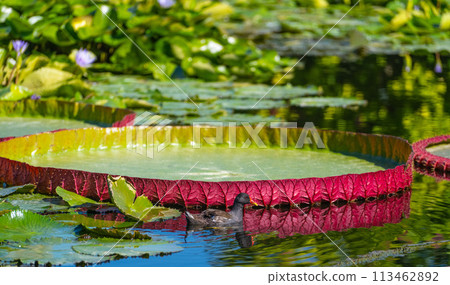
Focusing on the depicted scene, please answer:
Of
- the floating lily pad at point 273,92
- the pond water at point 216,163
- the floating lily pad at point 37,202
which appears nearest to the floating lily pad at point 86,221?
the floating lily pad at point 37,202

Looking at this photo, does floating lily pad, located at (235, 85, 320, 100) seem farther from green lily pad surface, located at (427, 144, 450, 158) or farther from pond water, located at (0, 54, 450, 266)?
green lily pad surface, located at (427, 144, 450, 158)

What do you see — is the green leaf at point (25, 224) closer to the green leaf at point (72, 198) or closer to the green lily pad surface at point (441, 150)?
the green leaf at point (72, 198)

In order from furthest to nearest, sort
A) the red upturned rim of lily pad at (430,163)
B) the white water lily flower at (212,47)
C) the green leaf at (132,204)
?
the white water lily flower at (212,47)
the red upturned rim of lily pad at (430,163)
the green leaf at (132,204)

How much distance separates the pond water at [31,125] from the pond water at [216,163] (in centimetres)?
80

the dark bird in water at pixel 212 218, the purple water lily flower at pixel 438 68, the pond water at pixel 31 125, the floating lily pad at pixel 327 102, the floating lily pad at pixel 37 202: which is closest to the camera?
the dark bird in water at pixel 212 218

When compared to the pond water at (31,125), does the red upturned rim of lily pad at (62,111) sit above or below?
above

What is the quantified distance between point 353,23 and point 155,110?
784 centimetres

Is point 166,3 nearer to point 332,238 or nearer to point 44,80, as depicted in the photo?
point 44,80

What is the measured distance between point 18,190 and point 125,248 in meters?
1.10

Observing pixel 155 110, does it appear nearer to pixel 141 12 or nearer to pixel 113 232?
pixel 141 12

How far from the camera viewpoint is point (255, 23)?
1527 cm

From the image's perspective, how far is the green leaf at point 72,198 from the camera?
13.6 feet

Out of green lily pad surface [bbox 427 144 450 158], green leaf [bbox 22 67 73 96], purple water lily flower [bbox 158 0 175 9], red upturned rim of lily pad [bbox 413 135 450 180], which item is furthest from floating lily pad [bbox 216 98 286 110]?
purple water lily flower [bbox 158 0 175 9]

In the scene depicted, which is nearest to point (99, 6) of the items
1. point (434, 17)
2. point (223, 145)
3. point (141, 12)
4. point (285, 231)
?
point (141, 12)
